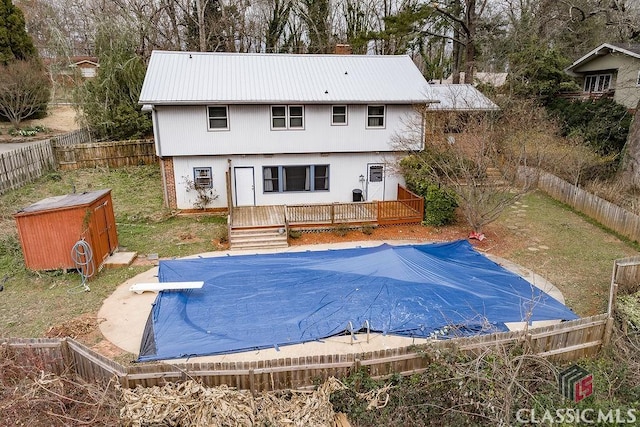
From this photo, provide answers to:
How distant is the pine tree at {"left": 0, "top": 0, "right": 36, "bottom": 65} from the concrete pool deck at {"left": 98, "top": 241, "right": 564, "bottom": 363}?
3060 centimetres

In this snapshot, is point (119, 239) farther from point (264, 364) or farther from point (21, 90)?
point (21, 90)

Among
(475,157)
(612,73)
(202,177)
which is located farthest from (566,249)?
(612,73)

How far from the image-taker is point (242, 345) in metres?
8.83

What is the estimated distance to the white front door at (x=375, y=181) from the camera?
19297mm

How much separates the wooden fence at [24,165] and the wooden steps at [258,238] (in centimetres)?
1158

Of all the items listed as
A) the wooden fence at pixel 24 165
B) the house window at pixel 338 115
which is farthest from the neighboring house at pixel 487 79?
the wooden fence at pixel 24 165

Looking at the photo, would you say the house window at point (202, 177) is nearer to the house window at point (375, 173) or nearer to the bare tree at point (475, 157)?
the house window at point (375, 173)

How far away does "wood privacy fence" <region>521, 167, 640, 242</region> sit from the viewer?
1541 cm

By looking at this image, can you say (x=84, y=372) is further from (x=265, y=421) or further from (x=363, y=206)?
(x=363, y=206)

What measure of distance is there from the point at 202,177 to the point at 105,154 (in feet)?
34.2

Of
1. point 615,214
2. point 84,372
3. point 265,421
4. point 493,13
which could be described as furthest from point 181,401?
point 493,13

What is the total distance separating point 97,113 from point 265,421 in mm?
26104

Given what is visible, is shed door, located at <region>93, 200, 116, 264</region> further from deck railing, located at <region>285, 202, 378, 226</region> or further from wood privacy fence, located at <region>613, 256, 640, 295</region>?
wood privacy fence, located at <region>613, 256, 640, 295</region>

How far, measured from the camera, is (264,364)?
6828mm
